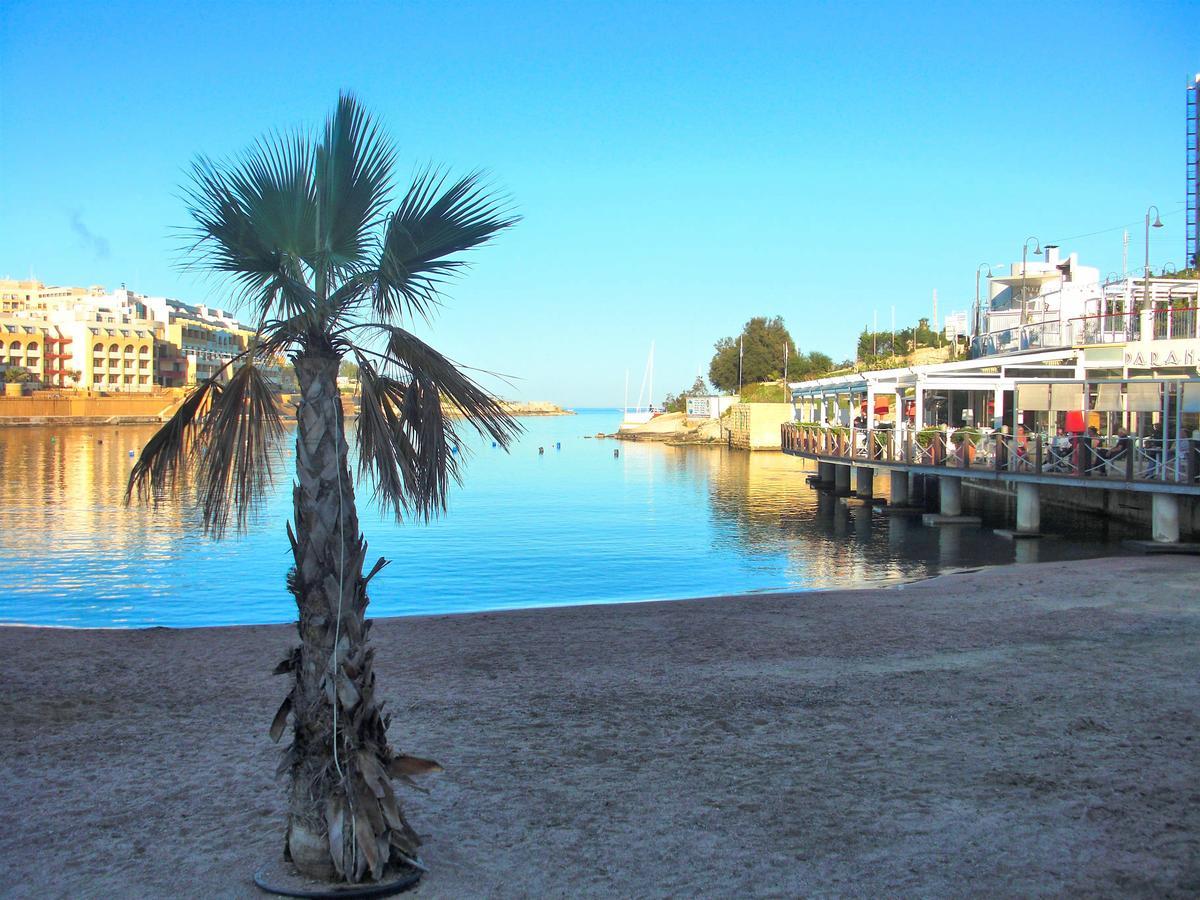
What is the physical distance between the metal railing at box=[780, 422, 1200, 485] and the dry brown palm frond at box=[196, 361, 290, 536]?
76.7 feet

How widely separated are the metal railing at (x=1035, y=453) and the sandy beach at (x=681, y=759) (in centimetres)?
1076

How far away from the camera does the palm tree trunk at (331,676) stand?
5.33m

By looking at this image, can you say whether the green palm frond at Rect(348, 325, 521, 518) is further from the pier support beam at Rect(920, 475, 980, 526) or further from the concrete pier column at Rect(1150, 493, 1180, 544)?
the pier support beam at Rect(920, 475, 980, 526)

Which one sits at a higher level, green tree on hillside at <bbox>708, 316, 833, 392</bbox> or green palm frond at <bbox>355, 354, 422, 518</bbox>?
green tree on hillside at <bbox>708, 316, 833, 392</bbox>

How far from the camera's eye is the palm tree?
5.37 meters

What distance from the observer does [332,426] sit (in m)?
5.46

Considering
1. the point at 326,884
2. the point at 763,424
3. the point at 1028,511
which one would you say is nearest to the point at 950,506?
the point at 1028,511

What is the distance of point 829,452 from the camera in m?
39.9

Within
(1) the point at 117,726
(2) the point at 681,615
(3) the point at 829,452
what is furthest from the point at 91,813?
(3) the point at 829,452

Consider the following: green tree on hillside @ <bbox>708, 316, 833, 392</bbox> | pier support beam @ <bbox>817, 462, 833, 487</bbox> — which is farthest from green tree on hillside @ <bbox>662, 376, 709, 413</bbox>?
pier support beam @ <bbox>817, 462, 833, 487</bbox>

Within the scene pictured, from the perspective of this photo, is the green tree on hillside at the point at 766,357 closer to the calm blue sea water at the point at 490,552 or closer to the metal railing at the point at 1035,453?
the calm blue sea water at the point at 490,552

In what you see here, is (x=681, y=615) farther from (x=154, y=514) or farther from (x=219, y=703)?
(x=154, y=514)

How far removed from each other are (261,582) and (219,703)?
47.6ft

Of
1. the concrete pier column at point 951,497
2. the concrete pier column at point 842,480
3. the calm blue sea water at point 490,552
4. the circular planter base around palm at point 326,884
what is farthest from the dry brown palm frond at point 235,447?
the concrete pier column at point 842,480
